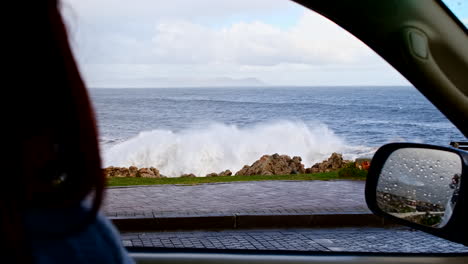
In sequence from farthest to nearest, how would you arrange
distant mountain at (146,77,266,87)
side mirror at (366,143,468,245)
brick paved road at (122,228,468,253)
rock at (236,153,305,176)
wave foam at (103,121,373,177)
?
distant mountain at (146,77,266,87) → wave foam at (103,121,373,177) → rock at (236,153,305,176) → brick paved road at (122,228,468,253) → side mirror at (366,143,468,245)

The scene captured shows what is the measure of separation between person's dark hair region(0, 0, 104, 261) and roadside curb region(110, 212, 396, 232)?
20.2 feet

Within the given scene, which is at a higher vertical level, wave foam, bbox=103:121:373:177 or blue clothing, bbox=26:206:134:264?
blue clothing, bbox=26:206:134:264

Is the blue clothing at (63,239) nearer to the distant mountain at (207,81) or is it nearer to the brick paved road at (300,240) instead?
the brick paved road at (300,240)

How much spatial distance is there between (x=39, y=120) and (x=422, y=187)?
3.32 ft

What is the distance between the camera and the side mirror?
4.22 feet

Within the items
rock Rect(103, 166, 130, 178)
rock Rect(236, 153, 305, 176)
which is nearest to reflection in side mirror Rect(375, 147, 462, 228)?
rock Rect(103, 166, 130, 178)

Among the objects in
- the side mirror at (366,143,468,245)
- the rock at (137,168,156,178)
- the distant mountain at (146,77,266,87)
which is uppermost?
the distant mountain at (146,77,266,87)

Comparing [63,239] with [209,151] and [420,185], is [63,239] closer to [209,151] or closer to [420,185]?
[420,185]

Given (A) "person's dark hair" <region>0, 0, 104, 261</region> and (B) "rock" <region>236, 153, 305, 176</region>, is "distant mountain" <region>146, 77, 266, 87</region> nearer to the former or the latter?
(B) "rock" <region>236, 153, 305, 176</region>

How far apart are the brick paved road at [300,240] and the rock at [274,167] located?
817 centimetres

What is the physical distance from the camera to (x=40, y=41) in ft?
2.15

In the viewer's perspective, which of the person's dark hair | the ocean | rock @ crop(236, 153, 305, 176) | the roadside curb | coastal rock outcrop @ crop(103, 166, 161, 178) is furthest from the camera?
the ocean

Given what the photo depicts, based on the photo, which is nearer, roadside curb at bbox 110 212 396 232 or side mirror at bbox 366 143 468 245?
side mirror at bbox 366 143 468 245

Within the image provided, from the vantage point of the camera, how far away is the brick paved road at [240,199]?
310 inches
